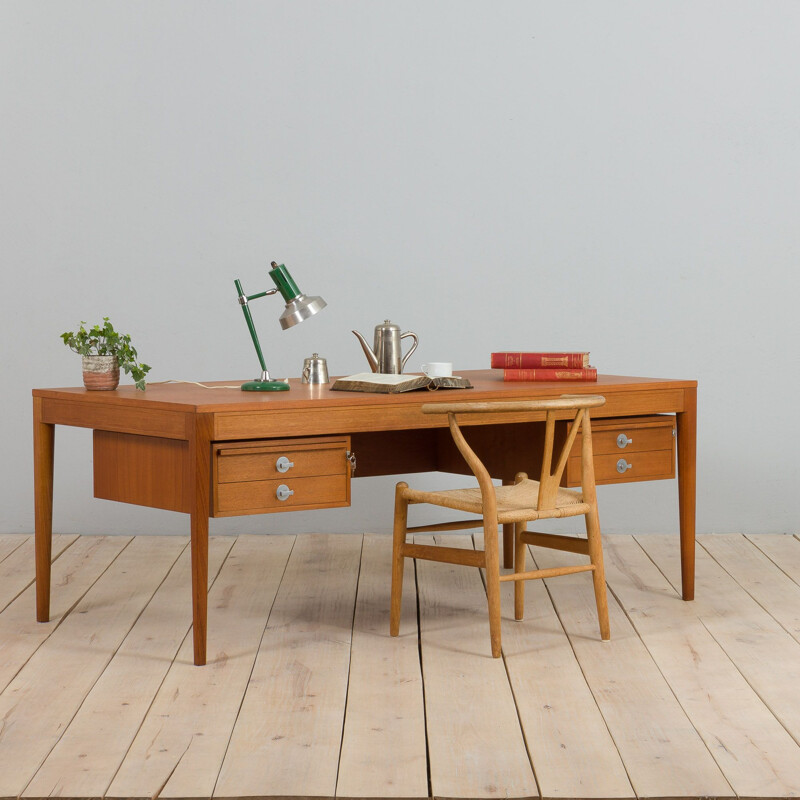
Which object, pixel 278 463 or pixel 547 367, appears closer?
pixel 278 463

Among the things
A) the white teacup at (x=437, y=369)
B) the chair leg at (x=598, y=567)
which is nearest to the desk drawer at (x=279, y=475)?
the white teacup at (x=437, y=369)

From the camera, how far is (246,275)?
4.30 m

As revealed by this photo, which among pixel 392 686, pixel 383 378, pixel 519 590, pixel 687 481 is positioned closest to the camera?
pixel 392 686

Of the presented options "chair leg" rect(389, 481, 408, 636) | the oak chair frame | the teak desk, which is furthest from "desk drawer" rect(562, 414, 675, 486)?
"chair leg" rect(389, 481, 408, 636)

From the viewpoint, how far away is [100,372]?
9.62 feet

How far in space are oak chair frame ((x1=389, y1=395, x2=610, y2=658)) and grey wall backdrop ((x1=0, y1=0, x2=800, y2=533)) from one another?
1.50 meters

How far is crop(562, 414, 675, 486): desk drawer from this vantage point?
3.08 m

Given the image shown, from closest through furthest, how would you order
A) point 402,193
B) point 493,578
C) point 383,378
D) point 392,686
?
point 392,686 < point 493,578 < point 383,378 < point 402,193

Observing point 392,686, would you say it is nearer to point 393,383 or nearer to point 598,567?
point 598,567

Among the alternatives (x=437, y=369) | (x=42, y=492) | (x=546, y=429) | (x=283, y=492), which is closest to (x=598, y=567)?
(x=546, y=429)

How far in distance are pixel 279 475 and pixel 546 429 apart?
0.68 meters

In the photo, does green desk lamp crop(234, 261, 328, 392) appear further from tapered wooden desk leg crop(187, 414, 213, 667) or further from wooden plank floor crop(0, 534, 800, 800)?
wooden plank floor crop(0, 534, 800, 800)

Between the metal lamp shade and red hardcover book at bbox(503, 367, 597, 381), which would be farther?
red hardcover book at bbox(503, 367, 597, 381)

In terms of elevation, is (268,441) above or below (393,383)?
below
